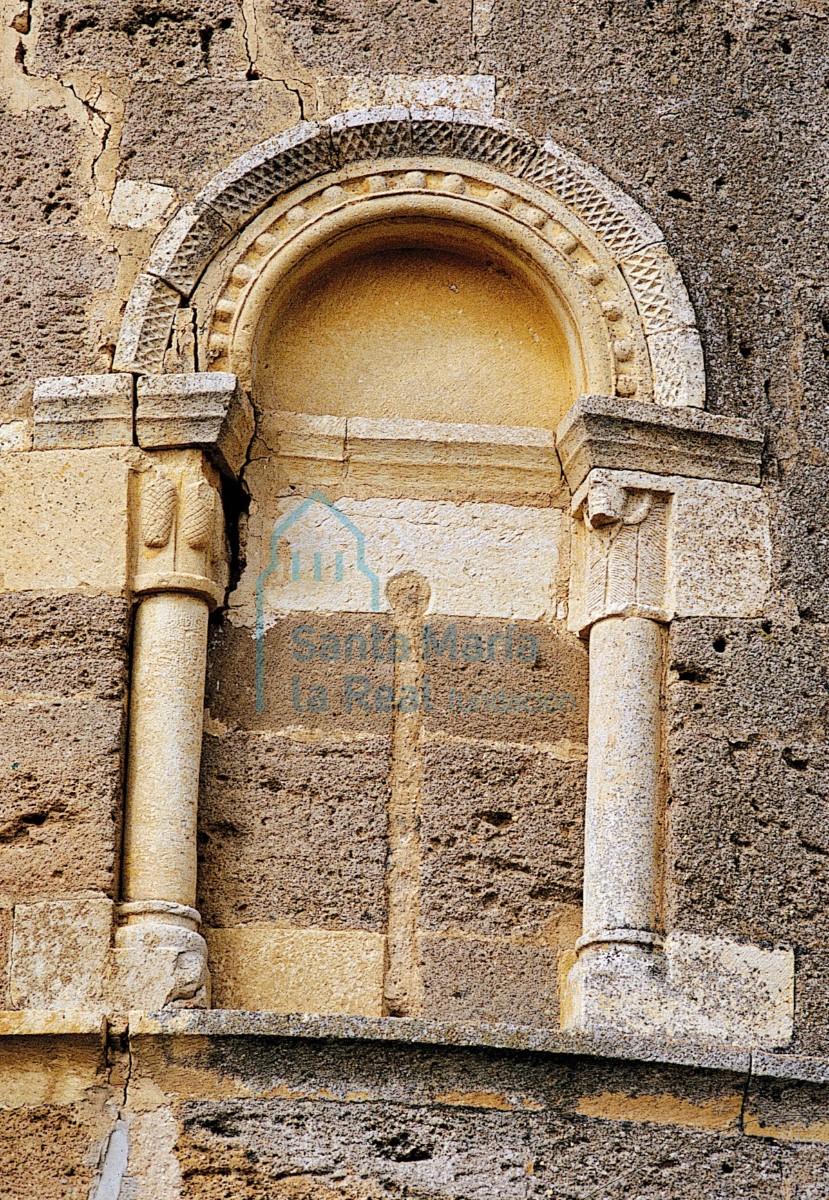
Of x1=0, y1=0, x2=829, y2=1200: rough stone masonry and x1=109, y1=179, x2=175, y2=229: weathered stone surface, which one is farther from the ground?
x1=109, y1=179, x2=175, y2=229: weathered stone surface

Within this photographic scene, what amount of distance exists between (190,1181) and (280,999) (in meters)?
0.65

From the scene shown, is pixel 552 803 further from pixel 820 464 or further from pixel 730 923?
pixel 820 464

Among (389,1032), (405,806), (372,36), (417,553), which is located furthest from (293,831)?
(372,36)

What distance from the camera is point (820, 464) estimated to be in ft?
24.1

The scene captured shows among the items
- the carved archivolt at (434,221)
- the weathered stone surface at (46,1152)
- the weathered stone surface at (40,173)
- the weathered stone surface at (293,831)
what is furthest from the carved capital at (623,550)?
the weathered stone surface at (46,1152)

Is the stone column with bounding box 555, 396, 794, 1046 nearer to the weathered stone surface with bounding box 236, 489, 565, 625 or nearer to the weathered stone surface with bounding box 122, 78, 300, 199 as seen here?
the weathered stone surface with bounding box 236, 489, 565, 625

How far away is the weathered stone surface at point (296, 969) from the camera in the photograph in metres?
6.93

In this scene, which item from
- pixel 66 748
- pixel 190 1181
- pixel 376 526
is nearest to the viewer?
pixel 190 1181

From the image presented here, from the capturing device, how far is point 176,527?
7105 mm

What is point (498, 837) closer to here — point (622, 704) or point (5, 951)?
point (622, 704)

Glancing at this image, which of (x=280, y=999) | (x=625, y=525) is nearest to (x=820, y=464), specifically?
(x=625, y=525)

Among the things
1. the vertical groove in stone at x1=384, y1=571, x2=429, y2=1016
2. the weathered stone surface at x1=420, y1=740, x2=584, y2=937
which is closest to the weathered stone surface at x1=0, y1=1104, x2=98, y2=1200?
the vertical groove in stone at x1=384, y1=571, x2=429, y2=1016

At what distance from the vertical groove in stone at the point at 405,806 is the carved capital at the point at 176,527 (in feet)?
1.83

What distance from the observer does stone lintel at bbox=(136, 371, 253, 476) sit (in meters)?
7.16
